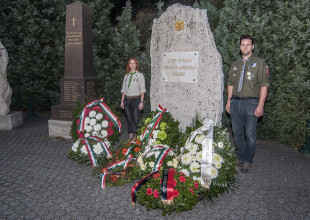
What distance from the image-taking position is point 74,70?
250 inches

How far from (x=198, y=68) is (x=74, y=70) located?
330 cm

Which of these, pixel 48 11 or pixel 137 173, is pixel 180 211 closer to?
pixel 137 173

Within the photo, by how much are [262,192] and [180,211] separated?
49.7 inches

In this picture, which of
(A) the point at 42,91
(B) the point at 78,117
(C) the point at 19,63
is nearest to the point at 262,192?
(B) the point at 78,117

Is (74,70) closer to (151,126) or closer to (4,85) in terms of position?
(4,85)

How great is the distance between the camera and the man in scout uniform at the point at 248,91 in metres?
3.94

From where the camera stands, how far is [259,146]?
235 inches

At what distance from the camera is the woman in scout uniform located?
5.36 metres

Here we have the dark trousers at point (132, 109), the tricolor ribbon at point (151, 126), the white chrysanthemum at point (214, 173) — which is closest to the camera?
the white chrysanthemum at point (214, 173)

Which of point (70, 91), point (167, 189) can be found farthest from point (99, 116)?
point (167, 189)

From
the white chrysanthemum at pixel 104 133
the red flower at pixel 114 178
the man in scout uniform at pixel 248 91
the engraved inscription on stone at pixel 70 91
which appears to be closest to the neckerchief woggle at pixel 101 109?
the white chrysanthemum at pixel 104 133

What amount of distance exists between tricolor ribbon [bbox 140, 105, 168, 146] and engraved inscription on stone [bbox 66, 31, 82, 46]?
9.77 feet

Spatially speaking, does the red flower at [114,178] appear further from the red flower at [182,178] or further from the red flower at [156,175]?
the red flower at [182,178]

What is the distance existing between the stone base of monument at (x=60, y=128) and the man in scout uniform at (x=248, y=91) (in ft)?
12.5
